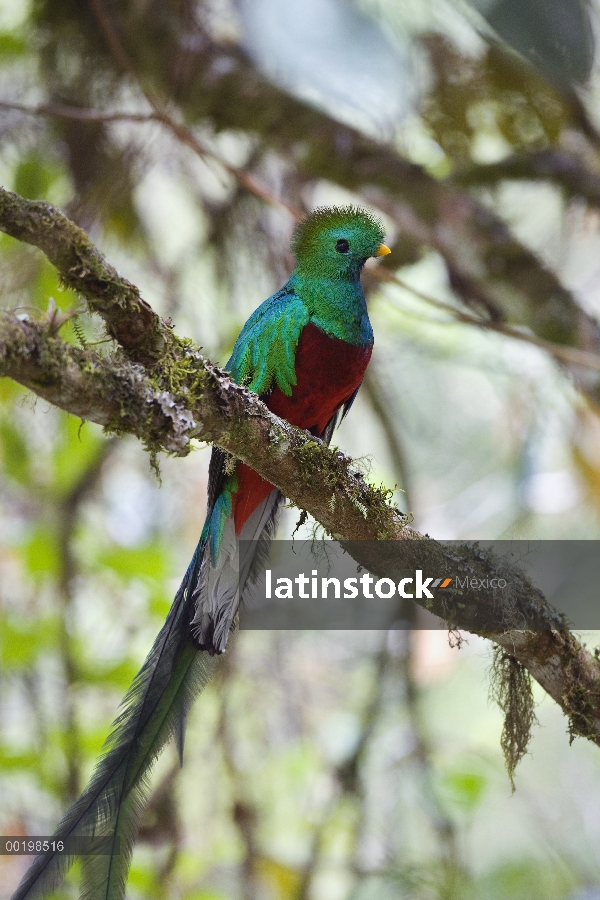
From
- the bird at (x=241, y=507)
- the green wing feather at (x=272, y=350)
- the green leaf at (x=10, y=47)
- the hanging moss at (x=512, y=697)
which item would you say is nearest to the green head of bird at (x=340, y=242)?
the bird at (x=241, y=507)

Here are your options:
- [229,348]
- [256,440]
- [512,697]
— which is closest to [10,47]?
[229,348]

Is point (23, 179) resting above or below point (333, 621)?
above

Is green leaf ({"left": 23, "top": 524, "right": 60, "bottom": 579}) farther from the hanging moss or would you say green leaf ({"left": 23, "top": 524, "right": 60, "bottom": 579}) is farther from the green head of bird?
the hanging moss

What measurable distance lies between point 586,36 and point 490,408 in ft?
9.73

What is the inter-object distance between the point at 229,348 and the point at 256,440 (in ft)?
6.68

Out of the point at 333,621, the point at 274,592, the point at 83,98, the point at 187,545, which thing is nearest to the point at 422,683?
the point at 333,621

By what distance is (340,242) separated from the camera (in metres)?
2.88

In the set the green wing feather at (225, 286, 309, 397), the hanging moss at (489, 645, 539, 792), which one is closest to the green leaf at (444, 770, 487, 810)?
the hanging moss at (489, 645, 539, 792)

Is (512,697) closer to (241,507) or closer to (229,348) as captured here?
(241,507)

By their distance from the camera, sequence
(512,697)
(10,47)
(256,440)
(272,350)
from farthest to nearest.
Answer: (10,47)
(272,350)
(512,697)
(256,440)

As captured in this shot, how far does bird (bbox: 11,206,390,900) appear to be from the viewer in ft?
7.13

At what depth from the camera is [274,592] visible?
3242mm

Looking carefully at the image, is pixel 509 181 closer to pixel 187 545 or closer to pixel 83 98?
pixel 83 98

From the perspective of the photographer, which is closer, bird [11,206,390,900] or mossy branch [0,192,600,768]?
mossy branch [0,192,600,768]
